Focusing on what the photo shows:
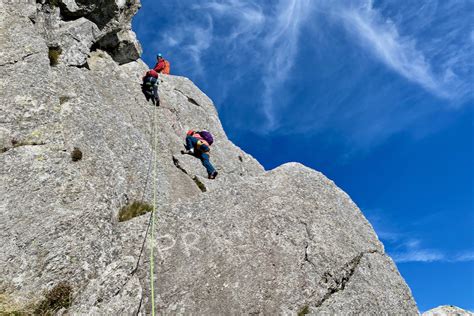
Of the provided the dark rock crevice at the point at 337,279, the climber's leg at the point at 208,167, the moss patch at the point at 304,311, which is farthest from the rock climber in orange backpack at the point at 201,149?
the moss patch at the point at 304,311

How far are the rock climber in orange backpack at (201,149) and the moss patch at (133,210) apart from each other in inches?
298

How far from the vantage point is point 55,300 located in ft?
32.1

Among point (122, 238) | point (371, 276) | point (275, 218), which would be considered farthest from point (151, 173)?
point (371, 276)

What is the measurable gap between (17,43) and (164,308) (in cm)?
1424

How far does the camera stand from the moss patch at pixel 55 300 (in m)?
9.52

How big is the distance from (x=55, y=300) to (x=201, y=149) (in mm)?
14003

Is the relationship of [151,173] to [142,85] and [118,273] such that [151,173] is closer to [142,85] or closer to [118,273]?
[118,273]

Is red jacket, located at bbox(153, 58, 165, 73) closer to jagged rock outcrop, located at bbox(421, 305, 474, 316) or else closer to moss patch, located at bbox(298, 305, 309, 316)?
moss patch, located at bbox(298, 305, 309, 316)

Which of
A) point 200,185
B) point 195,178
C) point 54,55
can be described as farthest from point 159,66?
point 200,185

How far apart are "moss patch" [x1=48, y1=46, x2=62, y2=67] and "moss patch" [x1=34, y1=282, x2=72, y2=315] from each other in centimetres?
1270

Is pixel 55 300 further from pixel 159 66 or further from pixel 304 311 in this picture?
pixel 159 66

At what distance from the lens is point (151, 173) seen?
17.7 m

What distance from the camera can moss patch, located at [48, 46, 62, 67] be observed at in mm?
18625

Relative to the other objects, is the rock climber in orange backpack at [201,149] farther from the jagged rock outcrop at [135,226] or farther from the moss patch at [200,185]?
the jagged rock outcrop at [135,226]
